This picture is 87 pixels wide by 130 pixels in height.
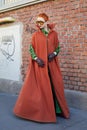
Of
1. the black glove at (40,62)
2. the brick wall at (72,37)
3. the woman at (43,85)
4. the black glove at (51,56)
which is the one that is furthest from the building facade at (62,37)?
the black glove at (40,62)

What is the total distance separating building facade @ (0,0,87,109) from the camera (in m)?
6.82

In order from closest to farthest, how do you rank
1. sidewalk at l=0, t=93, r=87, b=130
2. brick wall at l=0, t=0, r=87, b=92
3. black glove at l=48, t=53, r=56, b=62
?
sidewalk at l=0, t=93, r=87, b=130 < black glove at l=48, t=53, r=56, b=62 < brick wall at l=0, t=0, r=87, b=92

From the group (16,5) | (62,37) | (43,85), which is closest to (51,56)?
(43,85)

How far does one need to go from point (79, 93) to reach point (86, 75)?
44 centimetres

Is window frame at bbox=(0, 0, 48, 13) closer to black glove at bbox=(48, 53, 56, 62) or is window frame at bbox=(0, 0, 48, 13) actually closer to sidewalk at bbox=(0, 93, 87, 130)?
black glove at bbox=(48, 53, 56, 62)

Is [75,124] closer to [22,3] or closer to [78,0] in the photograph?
[78,0]

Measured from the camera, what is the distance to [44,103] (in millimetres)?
5848

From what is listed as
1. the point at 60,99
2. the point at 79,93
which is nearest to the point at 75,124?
the point at 60,99

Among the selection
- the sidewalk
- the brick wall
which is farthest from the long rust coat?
the brick wall

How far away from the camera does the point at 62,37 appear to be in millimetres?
7316

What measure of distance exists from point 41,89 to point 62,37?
187 cm

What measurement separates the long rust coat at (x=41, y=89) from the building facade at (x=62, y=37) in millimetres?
949

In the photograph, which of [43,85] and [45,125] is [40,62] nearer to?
[43,85]

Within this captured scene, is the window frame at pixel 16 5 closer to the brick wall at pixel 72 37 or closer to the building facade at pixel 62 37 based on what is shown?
the building facade at pixel 62 37
